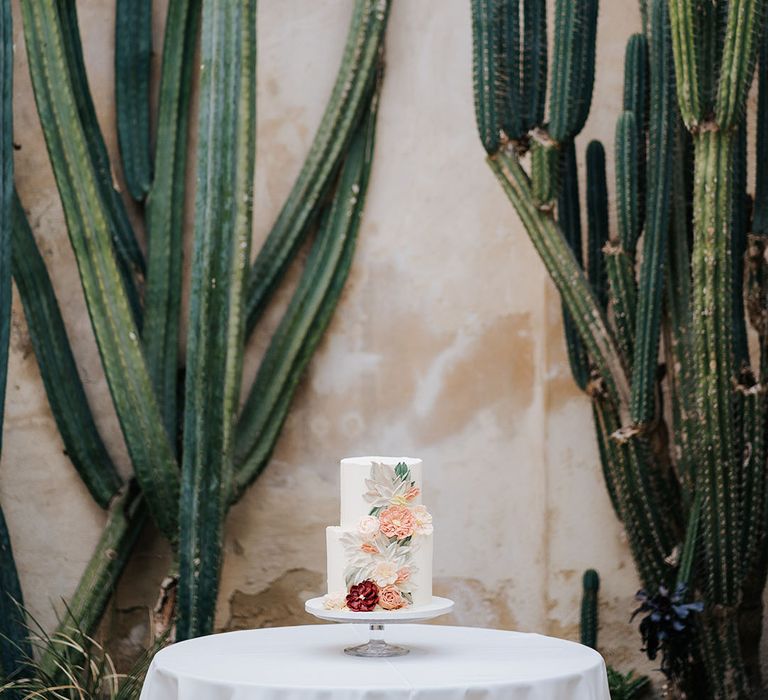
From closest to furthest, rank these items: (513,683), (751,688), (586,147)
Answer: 1. (513,683)
2. (751,688)
3. (586,147)

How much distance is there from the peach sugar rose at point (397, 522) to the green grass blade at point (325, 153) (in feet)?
7.00

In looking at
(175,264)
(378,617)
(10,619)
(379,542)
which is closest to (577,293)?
(175,264)

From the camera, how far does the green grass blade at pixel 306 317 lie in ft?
15.0

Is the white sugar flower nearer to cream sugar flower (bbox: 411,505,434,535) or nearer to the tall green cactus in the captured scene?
cream sugar flower (bbox: 411,505,434,535)

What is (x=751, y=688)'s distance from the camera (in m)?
3.99

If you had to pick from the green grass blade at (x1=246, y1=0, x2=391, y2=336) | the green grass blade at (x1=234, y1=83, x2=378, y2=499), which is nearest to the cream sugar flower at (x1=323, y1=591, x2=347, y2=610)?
the green grass blade at (x1=234, y1=83, x2=378, y2=499)

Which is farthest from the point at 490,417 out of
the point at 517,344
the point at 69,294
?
the point at 69,294

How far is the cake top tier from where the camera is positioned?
8.75ft

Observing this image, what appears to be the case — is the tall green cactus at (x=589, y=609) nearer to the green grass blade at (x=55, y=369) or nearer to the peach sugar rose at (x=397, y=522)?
the green grass blade at (x=55, y=369)

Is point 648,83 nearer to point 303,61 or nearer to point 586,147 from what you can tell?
point 586,147

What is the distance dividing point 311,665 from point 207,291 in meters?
1.85

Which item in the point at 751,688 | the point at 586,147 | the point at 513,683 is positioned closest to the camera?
the point at 513,683

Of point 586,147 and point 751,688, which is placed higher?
point 586,147

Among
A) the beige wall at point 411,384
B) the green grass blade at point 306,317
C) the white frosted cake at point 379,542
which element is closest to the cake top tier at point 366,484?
the white frosted cake at point 379,542
